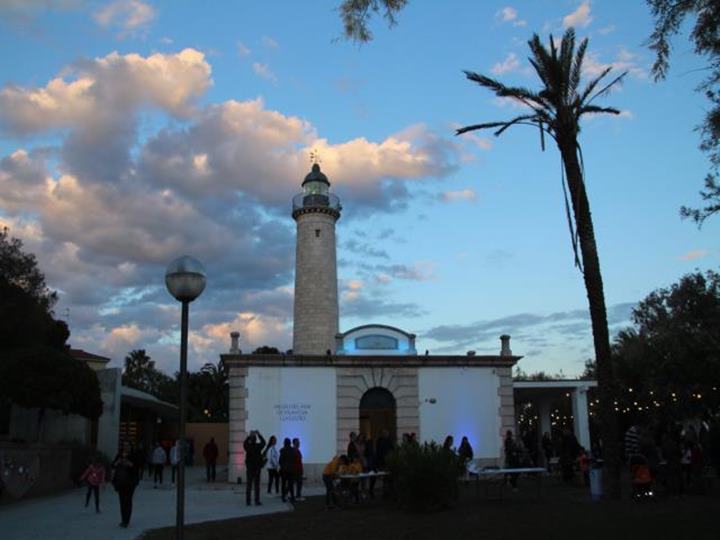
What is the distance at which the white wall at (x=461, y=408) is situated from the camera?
2502 centimetres

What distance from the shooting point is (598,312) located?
611 inches

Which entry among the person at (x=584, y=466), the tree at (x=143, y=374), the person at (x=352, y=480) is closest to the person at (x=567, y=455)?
the person at (x=584, y=466)

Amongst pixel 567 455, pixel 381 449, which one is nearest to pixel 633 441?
pixel 567 455

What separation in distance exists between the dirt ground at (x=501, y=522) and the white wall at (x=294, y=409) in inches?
352

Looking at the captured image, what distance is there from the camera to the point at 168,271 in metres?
8.88

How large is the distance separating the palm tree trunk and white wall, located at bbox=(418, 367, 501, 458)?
387 inches

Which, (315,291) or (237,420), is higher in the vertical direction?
(315,291)

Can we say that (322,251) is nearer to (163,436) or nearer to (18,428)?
(18,428)

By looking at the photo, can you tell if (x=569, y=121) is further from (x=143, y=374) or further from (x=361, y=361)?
(x=143, y=374)

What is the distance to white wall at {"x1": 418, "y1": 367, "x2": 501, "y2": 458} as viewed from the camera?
25.0 m

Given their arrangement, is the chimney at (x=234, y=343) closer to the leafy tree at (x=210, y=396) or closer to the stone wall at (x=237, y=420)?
the stone wall at (x=237, y=420)

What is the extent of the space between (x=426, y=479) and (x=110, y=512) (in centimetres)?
723

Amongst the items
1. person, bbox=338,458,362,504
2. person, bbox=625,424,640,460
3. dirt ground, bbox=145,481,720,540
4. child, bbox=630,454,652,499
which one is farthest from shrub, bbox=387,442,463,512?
person, bbox=625,424,640,460

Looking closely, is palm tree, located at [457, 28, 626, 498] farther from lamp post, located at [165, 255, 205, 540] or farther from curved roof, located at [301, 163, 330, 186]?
curved roof, located at [301, 163, 330, 186]
